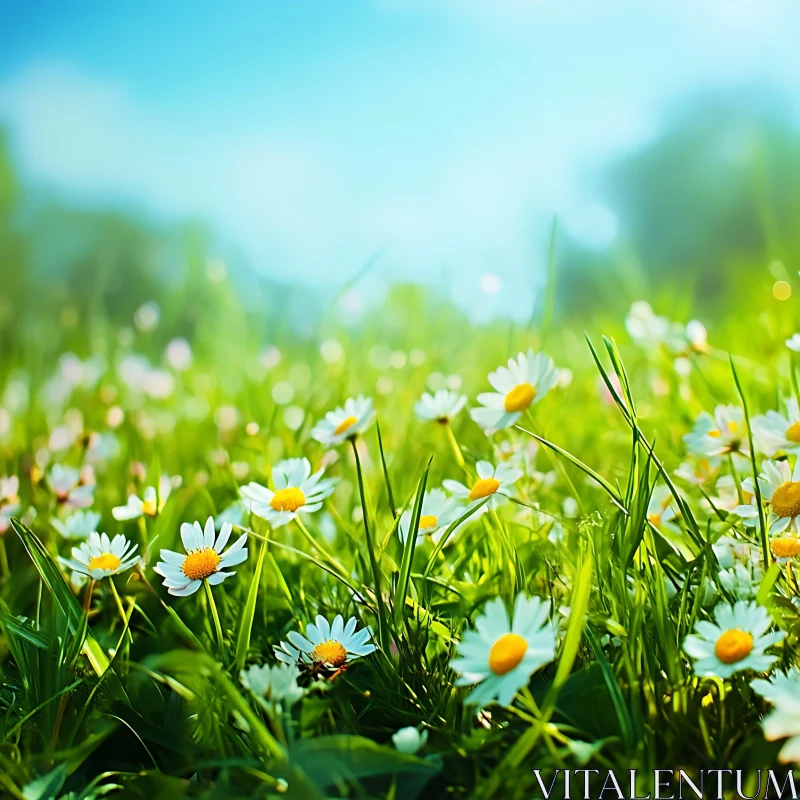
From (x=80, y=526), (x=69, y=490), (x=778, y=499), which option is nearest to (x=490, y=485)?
(x=778, y=499)

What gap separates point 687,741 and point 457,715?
186mm

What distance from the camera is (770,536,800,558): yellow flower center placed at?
Result: 70cm

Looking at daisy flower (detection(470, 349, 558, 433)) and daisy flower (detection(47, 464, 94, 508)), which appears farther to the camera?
daisy flower (detection(47, 464, 94, 508))

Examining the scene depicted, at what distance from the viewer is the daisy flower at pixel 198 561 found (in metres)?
0.72

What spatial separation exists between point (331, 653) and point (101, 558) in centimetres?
28

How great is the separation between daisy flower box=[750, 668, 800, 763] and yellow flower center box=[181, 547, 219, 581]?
0.47m

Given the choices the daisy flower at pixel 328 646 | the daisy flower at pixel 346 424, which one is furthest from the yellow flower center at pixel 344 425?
the daisy flower at pixel 328 646

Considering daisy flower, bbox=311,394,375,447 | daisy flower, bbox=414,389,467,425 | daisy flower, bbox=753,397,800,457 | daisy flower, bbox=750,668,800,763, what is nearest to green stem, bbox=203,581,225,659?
daisy flower, bbox=311,394,375,447

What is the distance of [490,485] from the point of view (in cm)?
80

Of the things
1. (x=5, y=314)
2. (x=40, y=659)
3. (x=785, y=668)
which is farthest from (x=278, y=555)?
(x=5, y=314)

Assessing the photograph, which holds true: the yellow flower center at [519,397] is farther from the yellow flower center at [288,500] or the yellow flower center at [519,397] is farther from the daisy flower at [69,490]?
the daisy flower at [69,490]

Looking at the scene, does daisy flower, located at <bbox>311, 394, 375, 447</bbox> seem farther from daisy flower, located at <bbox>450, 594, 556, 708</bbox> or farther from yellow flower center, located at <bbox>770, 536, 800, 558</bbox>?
yellow flower center, located at <bbox>770, 536, 800, 558</bbox>

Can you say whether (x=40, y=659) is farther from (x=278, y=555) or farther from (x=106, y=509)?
(x=106, y=509)

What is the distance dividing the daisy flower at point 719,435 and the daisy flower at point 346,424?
36 cm
